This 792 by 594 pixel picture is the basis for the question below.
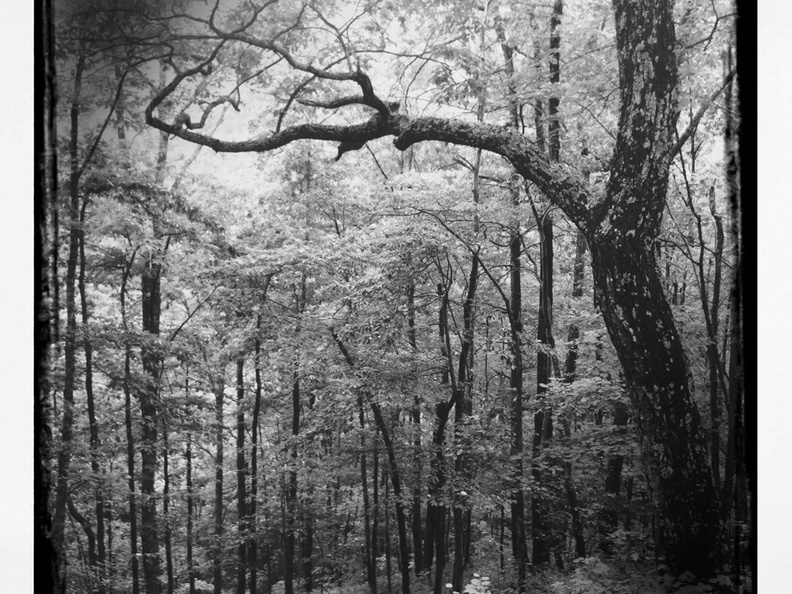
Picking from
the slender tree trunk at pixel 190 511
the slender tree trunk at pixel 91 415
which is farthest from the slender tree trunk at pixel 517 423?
the slender tree trunk at pixel 91 415

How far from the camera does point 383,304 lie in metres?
2.36

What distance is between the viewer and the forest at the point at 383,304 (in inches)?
85.3

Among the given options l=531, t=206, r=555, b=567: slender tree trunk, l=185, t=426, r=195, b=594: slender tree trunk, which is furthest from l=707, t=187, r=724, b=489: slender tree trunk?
l=185, t=426, r=195, b=594: slender tree trunk

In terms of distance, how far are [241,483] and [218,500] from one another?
10 centimetres

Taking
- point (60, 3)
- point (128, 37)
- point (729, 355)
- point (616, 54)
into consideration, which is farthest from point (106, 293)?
point (729, 355)

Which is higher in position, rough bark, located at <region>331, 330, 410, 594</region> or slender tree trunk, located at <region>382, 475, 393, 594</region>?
rough bark, located at <region>331, 330, 410, 594</region>

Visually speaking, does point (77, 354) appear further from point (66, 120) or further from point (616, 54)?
point (616, 54)

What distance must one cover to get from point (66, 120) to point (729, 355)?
8.93ft

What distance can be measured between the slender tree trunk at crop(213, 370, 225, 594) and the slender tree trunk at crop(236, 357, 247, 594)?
64 millimetres

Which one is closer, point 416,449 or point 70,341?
point 70,341

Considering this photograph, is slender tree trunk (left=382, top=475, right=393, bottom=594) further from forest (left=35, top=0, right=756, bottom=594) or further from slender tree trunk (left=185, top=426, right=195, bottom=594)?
slender tree trunk (left=185, top=426, right=195, bottom=594)

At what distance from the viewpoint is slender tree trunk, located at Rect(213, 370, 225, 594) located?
7.00 ft

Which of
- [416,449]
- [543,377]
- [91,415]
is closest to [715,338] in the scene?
[543,377]

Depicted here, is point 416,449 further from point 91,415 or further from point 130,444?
point 91,415
